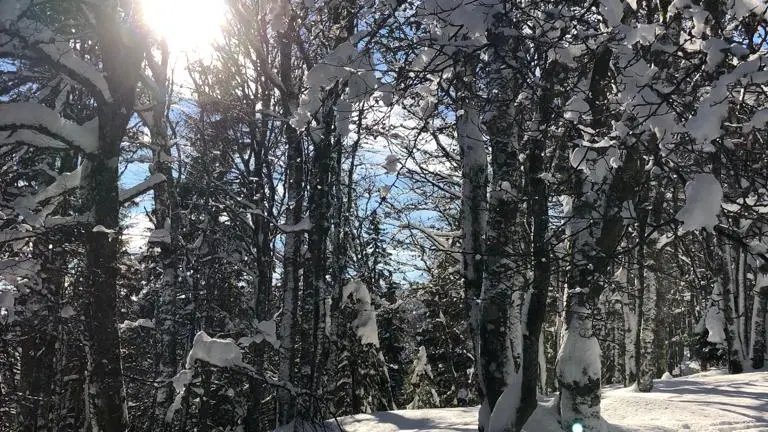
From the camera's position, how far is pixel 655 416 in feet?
27.5

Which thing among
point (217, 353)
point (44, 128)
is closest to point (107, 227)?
point (44, 128)

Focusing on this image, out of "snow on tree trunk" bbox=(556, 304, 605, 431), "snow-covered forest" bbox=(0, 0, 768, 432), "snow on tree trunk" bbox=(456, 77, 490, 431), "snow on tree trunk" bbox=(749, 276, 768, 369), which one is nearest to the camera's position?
"snow-covered forest" bbox=(0, 0, 768, 432)

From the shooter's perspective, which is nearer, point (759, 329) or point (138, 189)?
point (138, 189)

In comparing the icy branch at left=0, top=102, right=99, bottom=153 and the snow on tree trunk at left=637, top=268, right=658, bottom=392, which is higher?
the icy branch at left=0, top=102, right=99, bottom=153

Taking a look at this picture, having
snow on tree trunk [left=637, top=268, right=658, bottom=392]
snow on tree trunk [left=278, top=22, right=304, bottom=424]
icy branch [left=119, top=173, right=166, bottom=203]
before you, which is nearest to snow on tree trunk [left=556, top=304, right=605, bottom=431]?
snow on tree trunk [left=278, top=22, right=304, bottom=424]

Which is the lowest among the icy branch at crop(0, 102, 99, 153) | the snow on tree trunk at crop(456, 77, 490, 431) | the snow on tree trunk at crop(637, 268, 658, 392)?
the snow on tree trunk at crop(637, 268, 658, 392)

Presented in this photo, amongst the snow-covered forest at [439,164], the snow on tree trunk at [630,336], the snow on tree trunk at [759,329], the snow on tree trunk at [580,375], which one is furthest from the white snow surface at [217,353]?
the snow on tree trunk at [759,329]

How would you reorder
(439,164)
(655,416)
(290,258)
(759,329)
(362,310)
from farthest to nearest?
(759,329)
(362,310)
(439,164)
(290,258)
(655,416)

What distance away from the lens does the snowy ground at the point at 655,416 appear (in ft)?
24.2

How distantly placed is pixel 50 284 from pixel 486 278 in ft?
32.4

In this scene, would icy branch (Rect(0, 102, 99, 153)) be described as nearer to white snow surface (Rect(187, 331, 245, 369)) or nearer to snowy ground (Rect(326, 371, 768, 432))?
white snow surface (Rect(187, 331, 245, 369))

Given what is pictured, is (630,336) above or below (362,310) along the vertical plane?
below

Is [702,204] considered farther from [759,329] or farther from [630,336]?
[630,336]

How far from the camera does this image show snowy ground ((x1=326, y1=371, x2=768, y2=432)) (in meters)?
7.39
